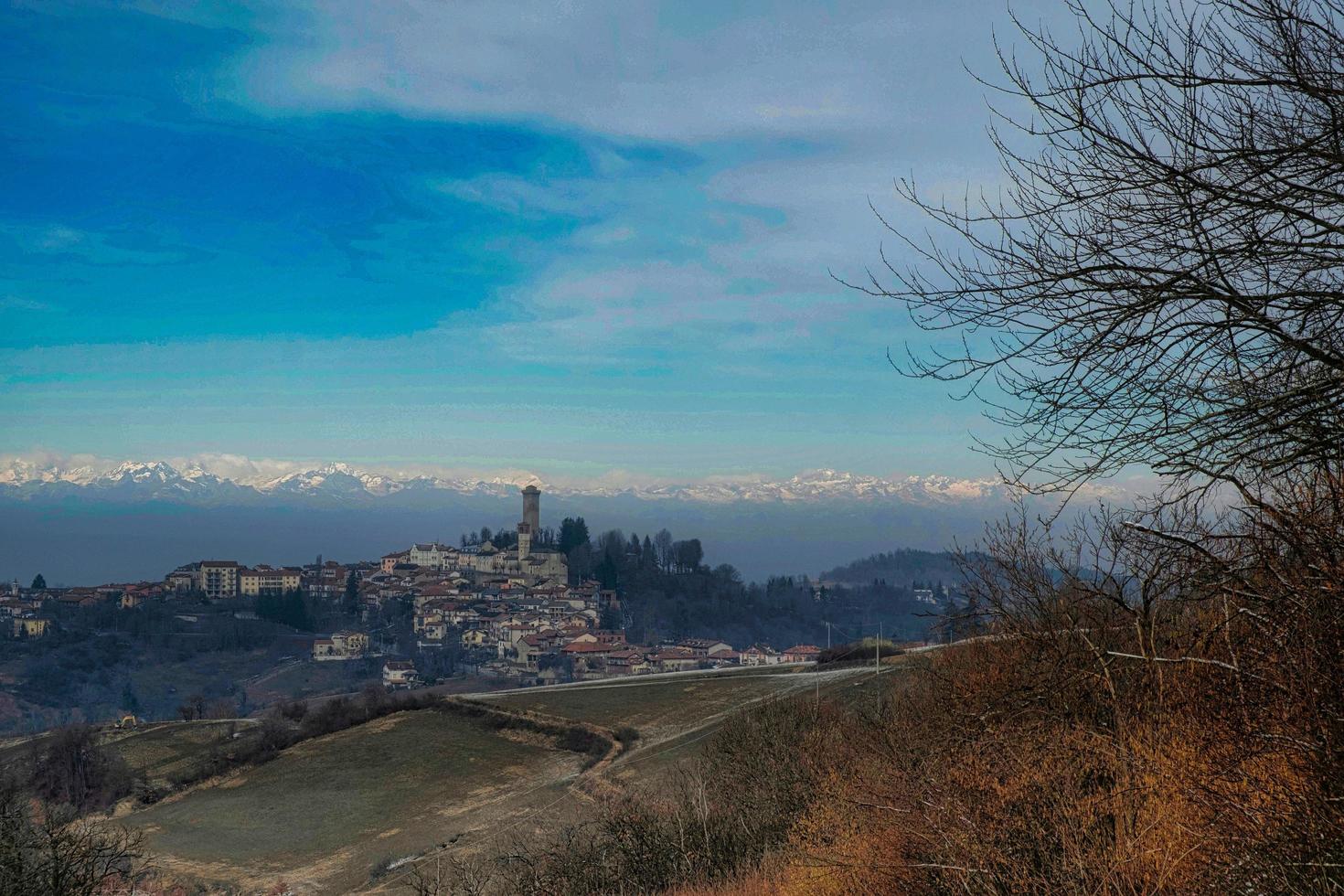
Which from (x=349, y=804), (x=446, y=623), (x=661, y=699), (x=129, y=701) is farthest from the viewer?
(x=446, y=623)

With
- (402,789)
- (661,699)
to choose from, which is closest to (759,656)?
(661,699)

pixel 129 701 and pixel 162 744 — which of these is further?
pixel 129 701

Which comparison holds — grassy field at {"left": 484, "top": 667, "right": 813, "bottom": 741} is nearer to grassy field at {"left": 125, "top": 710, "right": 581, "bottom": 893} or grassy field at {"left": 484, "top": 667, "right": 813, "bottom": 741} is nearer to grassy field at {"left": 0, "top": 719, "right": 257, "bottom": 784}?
grassy field at {"left": 125, "top": 710, "right": 581, "bottom": 893}

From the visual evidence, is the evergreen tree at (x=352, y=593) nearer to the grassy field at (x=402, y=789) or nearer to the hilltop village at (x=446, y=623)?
the hilltop village at (x=446, y=623)

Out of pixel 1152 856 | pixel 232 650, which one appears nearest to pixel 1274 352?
pixel 1152 856

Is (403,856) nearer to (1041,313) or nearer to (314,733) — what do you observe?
(314,733)

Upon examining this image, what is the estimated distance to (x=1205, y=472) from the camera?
5859 millimetres

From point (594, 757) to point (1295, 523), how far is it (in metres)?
41.9

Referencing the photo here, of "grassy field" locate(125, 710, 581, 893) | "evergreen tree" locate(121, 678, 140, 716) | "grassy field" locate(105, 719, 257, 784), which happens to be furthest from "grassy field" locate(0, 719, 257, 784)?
"evergreen tree" locate(121, 678, 140, 716)

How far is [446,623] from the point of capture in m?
163

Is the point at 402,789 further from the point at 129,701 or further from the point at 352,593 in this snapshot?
the point at 352,593

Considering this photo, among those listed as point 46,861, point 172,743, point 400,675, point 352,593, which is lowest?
point 400,675

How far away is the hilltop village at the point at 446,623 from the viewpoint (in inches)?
5177

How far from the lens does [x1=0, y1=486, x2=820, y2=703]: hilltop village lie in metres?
132
